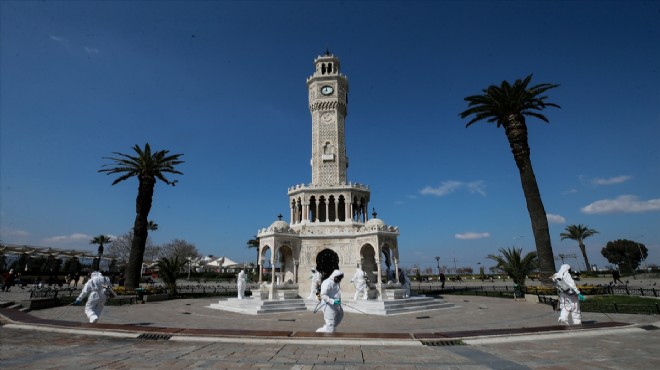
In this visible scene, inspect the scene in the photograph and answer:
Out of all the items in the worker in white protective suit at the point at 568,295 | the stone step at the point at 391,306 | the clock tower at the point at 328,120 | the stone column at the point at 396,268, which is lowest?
the stone step at the point at 391,306

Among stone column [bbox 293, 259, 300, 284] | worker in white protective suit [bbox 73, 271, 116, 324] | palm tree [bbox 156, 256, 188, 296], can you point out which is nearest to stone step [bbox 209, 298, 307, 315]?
stone column [bbox 293, 259, 300, 284]

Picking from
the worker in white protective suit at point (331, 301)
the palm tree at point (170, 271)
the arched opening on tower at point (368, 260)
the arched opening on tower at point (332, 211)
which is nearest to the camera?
the worker in white protective suit at point (331, 301)

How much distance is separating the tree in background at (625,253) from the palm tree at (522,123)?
7664cm

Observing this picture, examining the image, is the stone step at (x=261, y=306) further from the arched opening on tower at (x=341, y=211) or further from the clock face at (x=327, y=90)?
the clock face at (x=327, y=90)

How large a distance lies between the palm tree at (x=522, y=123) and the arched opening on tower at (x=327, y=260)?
49.5ft

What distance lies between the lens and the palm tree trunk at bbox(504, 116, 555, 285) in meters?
24.4

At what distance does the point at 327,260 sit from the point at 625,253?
90269 millimetres

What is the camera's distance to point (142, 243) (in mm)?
29922

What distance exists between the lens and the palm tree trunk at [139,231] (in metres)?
28.7

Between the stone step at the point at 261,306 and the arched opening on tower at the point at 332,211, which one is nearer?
the stone step at the point at 261,306

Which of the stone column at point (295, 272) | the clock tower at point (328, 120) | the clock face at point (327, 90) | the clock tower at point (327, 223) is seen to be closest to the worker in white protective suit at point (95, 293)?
the clock tower at point (327, 223)

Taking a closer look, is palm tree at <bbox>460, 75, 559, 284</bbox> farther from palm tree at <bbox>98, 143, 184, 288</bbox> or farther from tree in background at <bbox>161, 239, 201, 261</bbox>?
tree in background at <bbox>161, 239, 201, 261</bbox>

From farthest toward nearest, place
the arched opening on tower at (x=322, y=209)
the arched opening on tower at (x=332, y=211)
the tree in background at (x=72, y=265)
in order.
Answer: the tree in background at (x=72, y=265) → the arched opening on tower at (x=332, y=211) → the arched opening on tower at (x=322, y=209)

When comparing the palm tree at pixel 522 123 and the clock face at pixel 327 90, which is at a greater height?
the clock face at pixel 327 90
